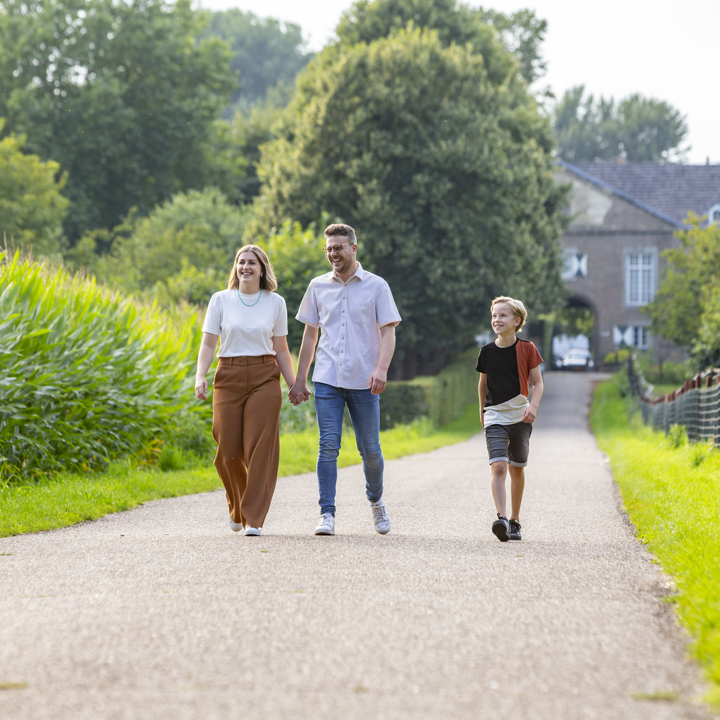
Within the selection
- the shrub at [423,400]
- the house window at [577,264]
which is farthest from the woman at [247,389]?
the house window at [577,264]

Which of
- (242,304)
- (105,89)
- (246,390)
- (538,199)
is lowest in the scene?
(246,390)

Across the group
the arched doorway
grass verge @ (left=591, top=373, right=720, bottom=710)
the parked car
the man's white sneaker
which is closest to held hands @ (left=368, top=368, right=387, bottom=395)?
the man's white sneaker

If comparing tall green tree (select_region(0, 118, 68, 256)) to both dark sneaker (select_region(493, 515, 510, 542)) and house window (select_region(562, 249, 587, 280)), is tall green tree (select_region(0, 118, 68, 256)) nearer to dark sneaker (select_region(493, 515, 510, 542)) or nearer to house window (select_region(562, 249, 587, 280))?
dark sneaker (select_region(493, 515, 510, 542))

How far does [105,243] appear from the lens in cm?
4588

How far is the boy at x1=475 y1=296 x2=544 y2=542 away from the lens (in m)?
6.52

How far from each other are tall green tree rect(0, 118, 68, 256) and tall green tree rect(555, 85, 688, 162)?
54261 mm

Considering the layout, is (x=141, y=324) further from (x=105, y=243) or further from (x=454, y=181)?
(x=105, y=243)

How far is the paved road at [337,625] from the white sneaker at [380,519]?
87mm

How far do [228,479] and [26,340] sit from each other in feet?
13.5

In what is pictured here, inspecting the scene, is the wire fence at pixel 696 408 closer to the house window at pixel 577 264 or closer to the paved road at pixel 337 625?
the paved road at pixel 337 625

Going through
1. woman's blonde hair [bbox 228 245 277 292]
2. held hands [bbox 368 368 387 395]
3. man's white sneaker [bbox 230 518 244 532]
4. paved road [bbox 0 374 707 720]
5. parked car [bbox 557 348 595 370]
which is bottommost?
parked car [bbox 557 348 595 370]

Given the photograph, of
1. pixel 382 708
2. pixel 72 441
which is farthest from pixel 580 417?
pixel 382 708

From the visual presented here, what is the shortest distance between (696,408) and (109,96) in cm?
3629

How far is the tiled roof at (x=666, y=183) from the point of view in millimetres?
55781
